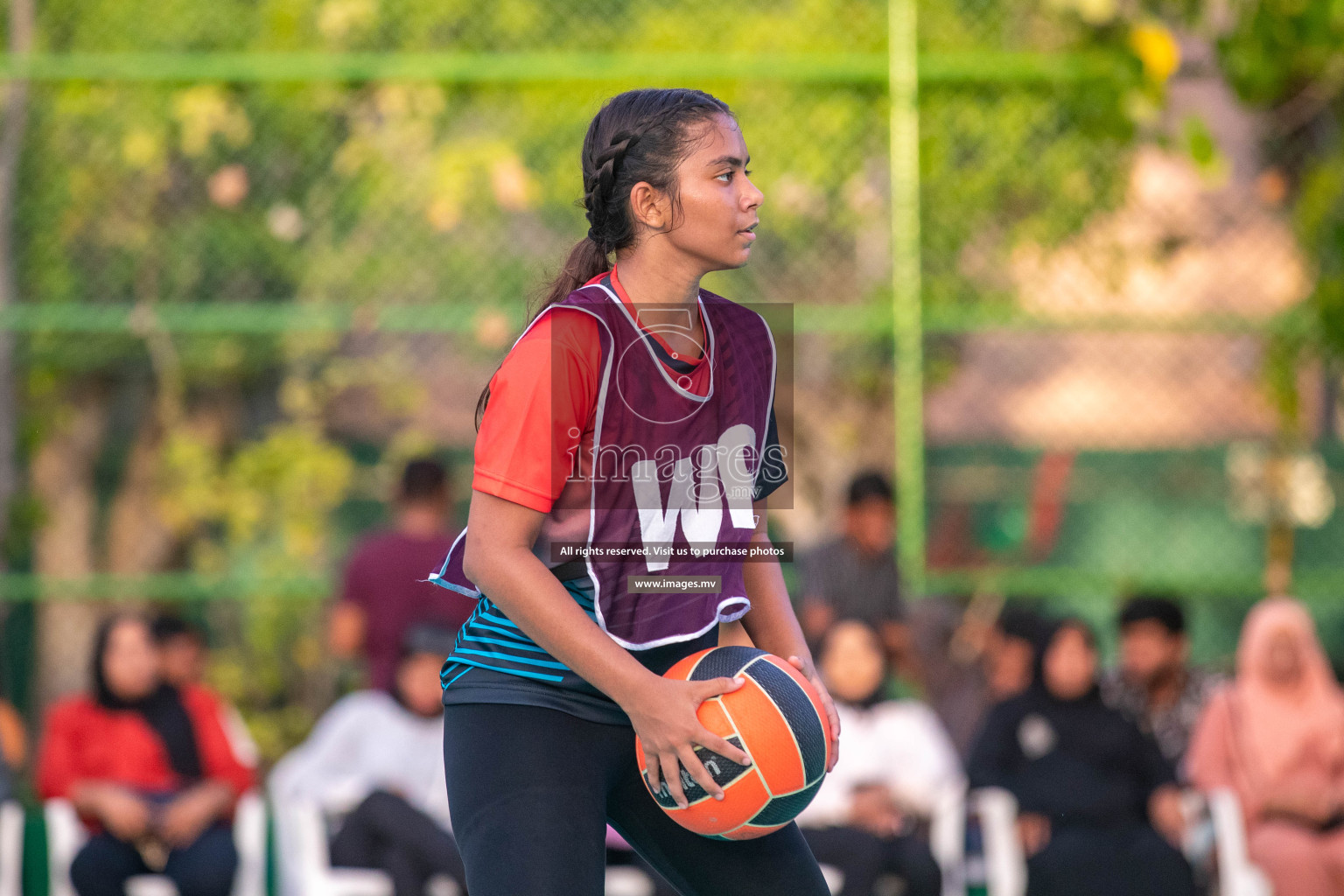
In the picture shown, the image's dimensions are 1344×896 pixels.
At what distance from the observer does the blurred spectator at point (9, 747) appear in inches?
231

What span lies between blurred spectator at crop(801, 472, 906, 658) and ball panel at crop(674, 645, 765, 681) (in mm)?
3805

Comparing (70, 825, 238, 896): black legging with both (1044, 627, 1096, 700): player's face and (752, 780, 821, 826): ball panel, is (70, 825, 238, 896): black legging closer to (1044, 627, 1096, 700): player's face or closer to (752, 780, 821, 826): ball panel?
(1044, 627, 1096, 700): player's face

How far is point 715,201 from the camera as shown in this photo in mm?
2475

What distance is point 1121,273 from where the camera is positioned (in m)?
6.96

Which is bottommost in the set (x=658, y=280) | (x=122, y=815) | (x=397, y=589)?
(x=122, y=815)

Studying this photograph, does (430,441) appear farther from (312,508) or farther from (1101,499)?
(1101,499)

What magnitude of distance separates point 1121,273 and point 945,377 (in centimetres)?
89

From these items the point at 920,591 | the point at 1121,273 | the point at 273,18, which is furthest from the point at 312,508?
the point at 1121,273

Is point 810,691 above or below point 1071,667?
above

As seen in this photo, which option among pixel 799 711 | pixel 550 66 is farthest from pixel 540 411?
pixel 550 66

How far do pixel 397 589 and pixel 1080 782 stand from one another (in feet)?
8.83

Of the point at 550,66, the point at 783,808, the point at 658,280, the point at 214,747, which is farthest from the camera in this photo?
the point at 550,66

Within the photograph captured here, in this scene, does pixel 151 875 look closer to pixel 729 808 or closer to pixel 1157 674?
pixel 729 808

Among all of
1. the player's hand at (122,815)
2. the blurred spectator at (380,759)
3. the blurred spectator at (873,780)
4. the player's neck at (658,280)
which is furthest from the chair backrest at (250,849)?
the player's neck at (658,280)
